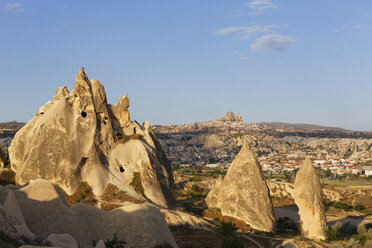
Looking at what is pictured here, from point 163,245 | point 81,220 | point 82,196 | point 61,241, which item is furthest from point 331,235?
point 61,241

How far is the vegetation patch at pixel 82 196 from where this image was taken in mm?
38312

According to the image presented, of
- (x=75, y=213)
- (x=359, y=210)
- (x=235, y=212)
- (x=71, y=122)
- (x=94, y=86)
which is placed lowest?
(x=359, y=210)

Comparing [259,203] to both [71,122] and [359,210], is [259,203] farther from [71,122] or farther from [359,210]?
[359,210]

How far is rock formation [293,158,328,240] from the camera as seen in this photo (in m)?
39.8

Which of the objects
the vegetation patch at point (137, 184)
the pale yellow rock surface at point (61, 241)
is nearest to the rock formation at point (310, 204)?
the vegetation patch at point (137, 184)

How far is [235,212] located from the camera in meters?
42.2

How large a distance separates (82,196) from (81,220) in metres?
14.4

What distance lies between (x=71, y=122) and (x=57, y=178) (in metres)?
5.73

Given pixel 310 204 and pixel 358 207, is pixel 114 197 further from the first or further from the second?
pixel 358 207

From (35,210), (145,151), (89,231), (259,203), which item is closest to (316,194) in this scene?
(259,203)

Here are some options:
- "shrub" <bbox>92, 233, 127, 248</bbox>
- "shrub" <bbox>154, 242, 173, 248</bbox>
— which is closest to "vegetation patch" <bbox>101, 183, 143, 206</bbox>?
"shrub" <bbox>154, 242, 173, 248</bbox>

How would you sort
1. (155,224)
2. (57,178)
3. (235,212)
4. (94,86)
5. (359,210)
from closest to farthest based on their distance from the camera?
1. (155,224)
2. (57,178)
3. (235,212)
4. (94,86)
5. (359,210)

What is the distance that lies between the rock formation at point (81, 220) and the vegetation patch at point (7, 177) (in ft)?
54.5

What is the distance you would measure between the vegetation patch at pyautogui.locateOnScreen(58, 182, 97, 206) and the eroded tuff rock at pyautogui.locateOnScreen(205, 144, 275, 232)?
13.2 meters
